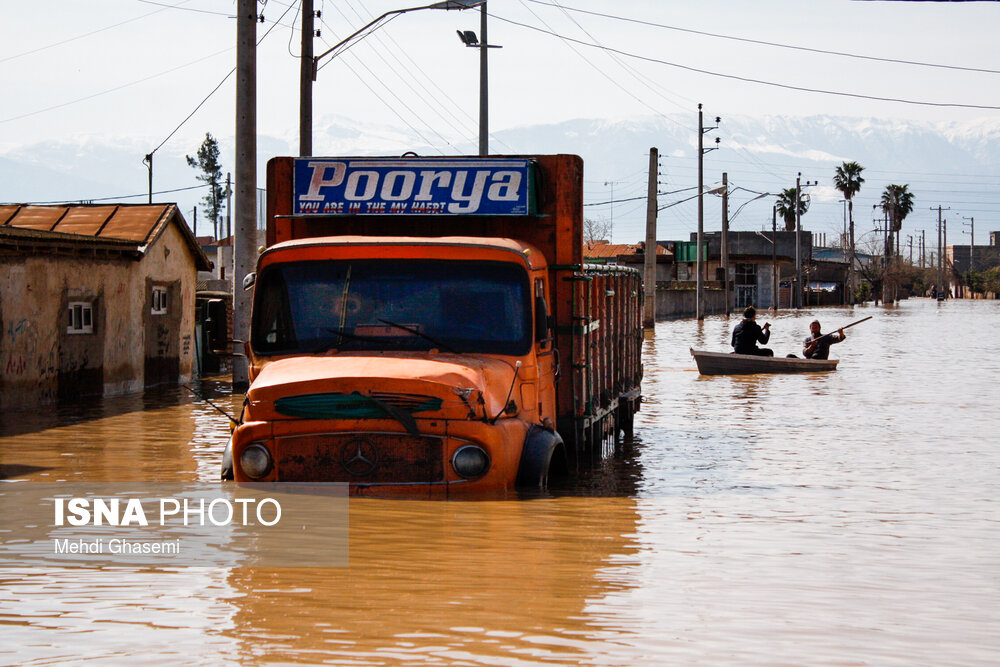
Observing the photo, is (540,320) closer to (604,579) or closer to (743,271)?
(604,579)

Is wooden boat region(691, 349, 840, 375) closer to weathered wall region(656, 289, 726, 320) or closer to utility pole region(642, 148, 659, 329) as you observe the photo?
utility pole region(642, 148, 659, 329)

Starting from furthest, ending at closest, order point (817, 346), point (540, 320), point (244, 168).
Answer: point (817, 346) → point (244, 168) → point (540, 320)

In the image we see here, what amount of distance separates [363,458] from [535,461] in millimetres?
1415

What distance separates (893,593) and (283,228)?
21.4ft

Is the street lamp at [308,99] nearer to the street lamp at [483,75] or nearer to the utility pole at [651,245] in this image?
the street lamp at [483,75]

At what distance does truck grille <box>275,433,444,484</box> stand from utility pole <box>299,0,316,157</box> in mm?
15233

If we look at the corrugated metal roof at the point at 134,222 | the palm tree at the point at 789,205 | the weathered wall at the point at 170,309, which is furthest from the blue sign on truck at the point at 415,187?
the palm tree at the point at 789,205

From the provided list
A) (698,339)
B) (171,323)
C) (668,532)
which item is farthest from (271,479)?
(698,339)

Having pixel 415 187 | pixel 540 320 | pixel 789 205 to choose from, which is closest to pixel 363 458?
pixel 540 320

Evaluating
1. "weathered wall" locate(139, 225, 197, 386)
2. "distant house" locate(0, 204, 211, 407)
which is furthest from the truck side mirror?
"weathered wall" locate(139, 225, 197, 386)

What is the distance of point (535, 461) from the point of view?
9.40 metres

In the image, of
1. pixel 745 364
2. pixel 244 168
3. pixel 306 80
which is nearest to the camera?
pixel 244 168

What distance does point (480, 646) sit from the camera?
5.76 m

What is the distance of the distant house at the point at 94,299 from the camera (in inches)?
777
